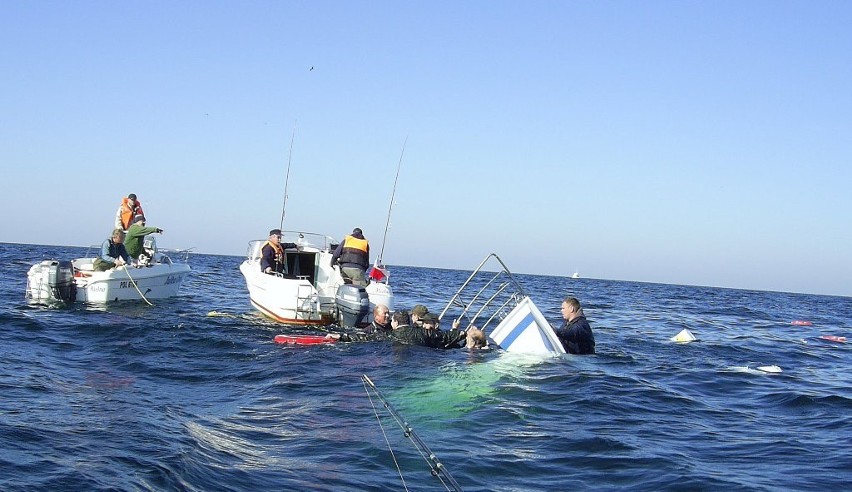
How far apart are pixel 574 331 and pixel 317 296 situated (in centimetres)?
584

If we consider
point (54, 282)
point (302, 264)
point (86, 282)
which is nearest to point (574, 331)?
point (302, 264)

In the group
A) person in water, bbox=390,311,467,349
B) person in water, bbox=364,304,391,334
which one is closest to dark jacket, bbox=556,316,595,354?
person in water, bbox=390,311,467,349

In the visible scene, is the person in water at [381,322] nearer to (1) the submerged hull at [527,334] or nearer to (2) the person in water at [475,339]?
(2) the person in water at [475,339]

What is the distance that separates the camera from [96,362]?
431 inches

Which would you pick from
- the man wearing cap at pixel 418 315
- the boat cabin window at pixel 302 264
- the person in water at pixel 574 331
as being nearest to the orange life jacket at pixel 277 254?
the boat cabin window at pixel 302 264

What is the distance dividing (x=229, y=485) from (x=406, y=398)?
3550 millimetres

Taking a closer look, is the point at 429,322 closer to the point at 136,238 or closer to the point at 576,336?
the point at 576,336

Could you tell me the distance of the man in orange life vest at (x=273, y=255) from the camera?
56.2 ft

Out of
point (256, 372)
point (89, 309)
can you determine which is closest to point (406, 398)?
point (256, 372)

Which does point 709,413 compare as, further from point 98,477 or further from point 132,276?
point 132,276

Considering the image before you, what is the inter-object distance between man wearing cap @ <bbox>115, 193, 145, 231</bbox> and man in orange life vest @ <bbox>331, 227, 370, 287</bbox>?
623cm

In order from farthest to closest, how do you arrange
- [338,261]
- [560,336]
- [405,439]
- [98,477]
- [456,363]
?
[338,261] < [560,336] < [456,363] < [405,439] < [98,477]

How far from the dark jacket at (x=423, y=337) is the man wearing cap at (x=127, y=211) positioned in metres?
9.38

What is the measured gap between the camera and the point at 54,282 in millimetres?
17594
